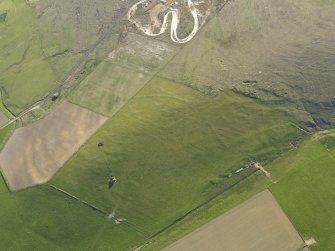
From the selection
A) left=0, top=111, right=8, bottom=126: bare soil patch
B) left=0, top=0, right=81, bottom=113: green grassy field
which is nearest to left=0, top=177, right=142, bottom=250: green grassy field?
left=0, top=111, right=8, bottom=126: bare soil patch

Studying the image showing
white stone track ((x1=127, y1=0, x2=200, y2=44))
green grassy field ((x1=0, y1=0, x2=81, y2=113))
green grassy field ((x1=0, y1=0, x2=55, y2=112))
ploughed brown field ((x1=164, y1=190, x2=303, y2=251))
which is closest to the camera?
ploughed brown field ((x1=164, y1=190, x2=303, y2=251))

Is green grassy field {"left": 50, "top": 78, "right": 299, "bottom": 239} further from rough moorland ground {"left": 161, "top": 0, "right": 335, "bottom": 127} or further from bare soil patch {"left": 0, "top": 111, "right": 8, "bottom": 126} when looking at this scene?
bare soil patch {"left": 0, "top": 111, "right": 8, "bottom": 126}

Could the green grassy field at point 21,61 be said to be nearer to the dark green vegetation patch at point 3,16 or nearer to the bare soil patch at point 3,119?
the dark green vegetation patch at point 3,16

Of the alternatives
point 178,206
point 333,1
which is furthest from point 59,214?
point 333,1

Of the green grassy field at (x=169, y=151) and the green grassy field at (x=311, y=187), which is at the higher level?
the green grassy field at (x=169, y=151)

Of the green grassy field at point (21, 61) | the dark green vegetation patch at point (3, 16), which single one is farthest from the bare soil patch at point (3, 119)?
the dark green vegetation patch at point (3, 16)
